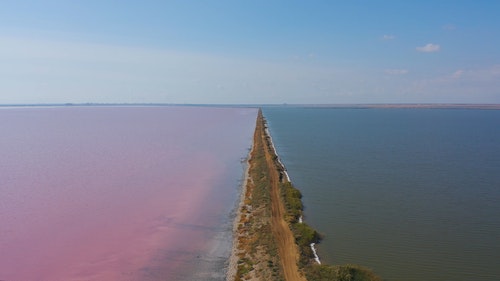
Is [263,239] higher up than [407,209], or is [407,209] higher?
[407,209]

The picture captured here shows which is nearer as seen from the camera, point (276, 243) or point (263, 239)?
point (276, 243)

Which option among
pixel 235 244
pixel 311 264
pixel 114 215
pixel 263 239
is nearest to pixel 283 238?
pixel 263 239

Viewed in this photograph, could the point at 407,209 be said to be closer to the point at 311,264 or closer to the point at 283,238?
the point at 283,238

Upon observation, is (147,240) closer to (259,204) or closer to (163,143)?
(259,204)

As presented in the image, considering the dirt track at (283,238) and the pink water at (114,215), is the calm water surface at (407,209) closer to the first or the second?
the dirt track at (283,238)

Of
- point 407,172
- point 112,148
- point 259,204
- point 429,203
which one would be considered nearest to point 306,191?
point 259,204

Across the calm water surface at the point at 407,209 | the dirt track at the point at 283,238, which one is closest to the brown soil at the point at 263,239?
the dirt track at the point at 283,238

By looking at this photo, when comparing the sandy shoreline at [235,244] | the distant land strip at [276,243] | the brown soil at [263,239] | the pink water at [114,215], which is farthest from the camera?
the pink water at [114,215]

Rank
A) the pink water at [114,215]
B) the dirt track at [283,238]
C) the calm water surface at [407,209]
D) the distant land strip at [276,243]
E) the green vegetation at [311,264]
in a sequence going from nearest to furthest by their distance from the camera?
the green vegetation at [311,264] → the distant land strip at [276,243] → the dirt track at [283,238] → the calm water surface at [407,209] → the pink water at [114,215]

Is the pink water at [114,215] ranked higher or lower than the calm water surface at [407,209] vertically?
lower

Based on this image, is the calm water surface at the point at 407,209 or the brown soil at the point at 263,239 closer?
the brown soil at the point at 263,239

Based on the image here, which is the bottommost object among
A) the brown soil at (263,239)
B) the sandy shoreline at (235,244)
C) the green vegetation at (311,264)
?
the sandy shoreline at (235,244)
